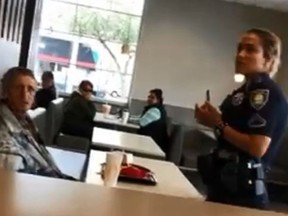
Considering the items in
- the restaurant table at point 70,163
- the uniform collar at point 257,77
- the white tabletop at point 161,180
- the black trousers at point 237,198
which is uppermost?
the uniform collar at point 257,77

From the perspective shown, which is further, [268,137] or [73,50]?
[73,50]

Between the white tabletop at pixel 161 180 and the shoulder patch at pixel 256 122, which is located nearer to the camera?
the shoulder patch at pixel 256 122

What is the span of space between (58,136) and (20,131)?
356 centimetres

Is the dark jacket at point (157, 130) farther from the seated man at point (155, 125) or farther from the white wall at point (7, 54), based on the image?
the white wall at point (7, 54)

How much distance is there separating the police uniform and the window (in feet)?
22.8

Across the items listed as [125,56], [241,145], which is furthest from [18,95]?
[125,56]

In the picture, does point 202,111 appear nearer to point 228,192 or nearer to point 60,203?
point 228,192

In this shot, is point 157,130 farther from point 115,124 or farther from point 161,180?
point 161,180

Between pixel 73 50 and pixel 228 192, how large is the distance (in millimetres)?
7188

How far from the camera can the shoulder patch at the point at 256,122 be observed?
2109mm

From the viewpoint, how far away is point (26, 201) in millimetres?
961

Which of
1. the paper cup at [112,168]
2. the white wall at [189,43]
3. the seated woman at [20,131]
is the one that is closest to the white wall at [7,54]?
the seated woman at [20,131]

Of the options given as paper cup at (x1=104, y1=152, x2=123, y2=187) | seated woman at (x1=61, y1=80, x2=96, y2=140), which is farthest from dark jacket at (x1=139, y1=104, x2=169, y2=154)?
paper cup at (x1=104, y1=152, x2=123, y2=187)

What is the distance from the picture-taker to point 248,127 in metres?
2.13
